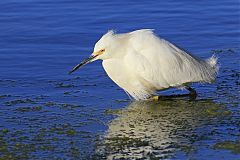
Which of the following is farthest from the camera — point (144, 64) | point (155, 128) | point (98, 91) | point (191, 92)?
point (98, 91)

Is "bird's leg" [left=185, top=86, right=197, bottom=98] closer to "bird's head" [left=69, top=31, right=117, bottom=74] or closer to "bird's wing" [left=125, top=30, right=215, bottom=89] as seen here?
"bird's wing" [left=125, top=30, right=215, bottom=89]

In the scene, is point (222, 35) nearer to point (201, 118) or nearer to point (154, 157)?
point (201, 118)

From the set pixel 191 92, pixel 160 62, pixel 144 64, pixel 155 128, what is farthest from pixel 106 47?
pixel 155 128

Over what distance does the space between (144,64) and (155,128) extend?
3.12 feet

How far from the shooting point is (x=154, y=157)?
513 cm

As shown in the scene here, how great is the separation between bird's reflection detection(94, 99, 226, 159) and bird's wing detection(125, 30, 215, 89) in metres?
0.23

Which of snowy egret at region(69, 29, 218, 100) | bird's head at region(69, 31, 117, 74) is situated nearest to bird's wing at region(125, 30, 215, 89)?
snowy egret at region(69, 29, 218, 100)

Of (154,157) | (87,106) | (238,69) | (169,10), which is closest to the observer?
(154,157)

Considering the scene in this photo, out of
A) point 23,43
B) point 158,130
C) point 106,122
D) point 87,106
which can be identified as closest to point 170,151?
point 158,130

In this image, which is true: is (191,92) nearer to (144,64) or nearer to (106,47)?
(144,64)

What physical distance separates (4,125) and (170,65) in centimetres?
174

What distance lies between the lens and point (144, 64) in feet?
21.9

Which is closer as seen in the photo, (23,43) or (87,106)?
(87,106)

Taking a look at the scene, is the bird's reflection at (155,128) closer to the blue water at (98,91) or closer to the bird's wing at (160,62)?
the blue water at (98,91)
